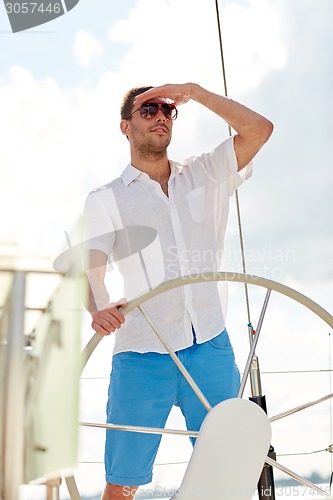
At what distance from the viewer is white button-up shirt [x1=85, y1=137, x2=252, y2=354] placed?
1844 millimetres

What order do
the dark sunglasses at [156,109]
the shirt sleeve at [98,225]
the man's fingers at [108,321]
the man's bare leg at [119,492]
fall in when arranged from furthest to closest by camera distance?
1. the dark sunglasses at [156,109]
2. the shirt sleeve at [98,225]
3. the man's bare leg at [119,492]
4. the man's fingers at [108,321]

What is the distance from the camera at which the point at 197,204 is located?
1.96 m

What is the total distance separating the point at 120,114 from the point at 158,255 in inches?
18.4

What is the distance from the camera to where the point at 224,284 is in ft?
6.31

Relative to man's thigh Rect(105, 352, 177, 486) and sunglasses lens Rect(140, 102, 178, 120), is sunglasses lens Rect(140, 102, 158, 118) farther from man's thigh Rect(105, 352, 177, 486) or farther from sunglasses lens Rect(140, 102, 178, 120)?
man's thigh Rect(105, 352, 177, 486)

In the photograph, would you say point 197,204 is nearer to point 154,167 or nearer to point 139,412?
point 154,167

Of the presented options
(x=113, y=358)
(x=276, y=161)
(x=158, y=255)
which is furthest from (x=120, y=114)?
(x=276, y=161)

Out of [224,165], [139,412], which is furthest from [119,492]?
[224,165]

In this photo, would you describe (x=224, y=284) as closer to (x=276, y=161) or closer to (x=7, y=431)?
(x=7, y=431)

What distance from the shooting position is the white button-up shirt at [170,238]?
1844mm

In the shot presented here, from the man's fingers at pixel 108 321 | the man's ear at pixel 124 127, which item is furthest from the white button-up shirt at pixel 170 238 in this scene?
the man's fingers at pixel 108 321

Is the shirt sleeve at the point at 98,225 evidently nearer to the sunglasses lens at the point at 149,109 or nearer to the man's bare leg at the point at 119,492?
the sunglasses lens at the point at 149,109

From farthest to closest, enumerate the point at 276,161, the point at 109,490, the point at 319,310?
the point at 276,161 → the point at 109,490 → the point at 319,310

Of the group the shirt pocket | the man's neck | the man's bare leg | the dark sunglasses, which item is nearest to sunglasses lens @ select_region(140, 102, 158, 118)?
the dark sunglasses
